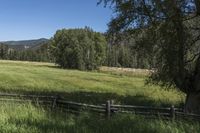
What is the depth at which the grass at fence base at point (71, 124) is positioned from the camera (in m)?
12.2

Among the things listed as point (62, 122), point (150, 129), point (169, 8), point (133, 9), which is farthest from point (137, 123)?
point (133, 9)

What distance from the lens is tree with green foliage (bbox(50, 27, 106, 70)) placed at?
130250 millimetres

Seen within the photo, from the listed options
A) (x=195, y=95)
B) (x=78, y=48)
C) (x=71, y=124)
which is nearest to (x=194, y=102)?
(x=195, y=95)

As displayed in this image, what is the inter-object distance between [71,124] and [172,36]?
10.3 meters

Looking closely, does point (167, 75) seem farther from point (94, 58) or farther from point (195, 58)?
point (94, 58)

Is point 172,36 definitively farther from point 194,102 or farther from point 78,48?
point 78,48

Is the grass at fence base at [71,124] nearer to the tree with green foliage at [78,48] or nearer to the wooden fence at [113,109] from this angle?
the wooden fence at [113,109]

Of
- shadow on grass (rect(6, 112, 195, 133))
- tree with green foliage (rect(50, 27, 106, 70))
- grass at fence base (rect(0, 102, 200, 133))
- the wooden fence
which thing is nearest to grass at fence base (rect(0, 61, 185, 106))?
the wooden fence

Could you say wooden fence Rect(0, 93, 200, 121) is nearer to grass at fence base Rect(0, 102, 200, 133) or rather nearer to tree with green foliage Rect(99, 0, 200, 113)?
grass at fence base Rect(0, 102, 200, 133)

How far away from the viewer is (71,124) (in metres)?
13.4

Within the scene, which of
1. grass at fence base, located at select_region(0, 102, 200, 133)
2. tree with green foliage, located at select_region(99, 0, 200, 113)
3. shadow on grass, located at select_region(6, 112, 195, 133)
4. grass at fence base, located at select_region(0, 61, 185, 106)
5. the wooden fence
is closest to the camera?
grass at fence base, located at select_region(0, 102, 200, 133)

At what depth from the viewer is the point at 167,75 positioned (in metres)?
23.4

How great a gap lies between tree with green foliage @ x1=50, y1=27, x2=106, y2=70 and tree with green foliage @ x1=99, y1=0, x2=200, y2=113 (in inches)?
4045

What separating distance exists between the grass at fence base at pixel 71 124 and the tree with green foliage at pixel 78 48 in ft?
368
